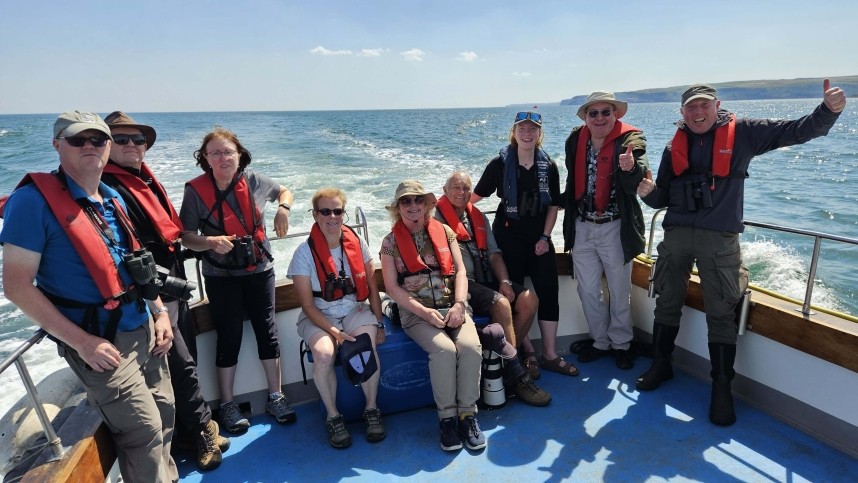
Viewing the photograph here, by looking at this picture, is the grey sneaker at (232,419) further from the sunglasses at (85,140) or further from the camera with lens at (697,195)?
the camera with lens at (697,195)

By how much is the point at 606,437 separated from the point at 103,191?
2623 mm

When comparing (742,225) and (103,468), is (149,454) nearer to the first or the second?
(103,468)

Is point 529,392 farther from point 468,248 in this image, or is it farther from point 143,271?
point 143,271

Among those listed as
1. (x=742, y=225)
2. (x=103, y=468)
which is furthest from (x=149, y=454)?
(x=742, y=225)

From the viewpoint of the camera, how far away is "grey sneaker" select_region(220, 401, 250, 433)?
113 inches

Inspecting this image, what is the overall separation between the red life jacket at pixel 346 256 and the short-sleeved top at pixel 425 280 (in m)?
0.15

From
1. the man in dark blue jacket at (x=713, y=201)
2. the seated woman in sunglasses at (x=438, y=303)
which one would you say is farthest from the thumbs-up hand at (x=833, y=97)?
the seated woman in sunglasses at (x=438, y=303)

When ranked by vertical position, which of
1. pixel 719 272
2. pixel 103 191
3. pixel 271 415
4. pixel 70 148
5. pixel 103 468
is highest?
pixel 70 148

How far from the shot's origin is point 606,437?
273cm

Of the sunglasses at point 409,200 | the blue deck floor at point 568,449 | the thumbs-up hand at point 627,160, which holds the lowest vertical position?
the blue deck floor at point 568,449

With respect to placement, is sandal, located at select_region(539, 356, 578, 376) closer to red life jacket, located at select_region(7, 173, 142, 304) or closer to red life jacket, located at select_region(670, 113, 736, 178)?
red life jacket, located at select_region(670, 113, 736, 178)

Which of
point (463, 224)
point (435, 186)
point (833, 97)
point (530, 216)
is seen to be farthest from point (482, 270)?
point (435, 186)

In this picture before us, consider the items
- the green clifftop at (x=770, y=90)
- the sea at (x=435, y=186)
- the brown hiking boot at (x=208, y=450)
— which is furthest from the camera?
the green clifftop at (x=770, y=90)

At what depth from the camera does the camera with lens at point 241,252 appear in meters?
2.65
